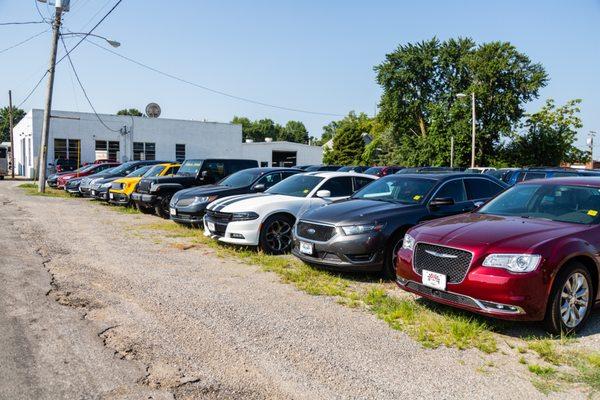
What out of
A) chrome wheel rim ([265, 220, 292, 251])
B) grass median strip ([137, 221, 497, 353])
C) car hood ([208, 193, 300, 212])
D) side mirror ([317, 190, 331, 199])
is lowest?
grass median strip ([137, 221, 497, 353])

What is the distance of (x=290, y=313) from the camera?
5617 mm

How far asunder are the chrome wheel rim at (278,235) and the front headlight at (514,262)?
4.89 metres

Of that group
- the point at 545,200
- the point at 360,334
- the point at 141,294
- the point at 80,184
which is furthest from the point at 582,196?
the point at 80,184

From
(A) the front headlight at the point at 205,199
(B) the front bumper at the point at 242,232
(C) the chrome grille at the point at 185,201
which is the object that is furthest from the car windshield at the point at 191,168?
(B) the front bumper at the point at 242,232

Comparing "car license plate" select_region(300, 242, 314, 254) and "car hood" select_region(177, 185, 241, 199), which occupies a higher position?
"car hood" select_region(177, 185, 241, 199)

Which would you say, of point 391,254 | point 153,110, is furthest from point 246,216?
point 153,110

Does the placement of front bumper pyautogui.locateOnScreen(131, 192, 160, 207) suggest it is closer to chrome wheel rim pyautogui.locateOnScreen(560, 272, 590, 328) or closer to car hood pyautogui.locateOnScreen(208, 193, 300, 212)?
car hood pyautogui.locateOnScreen(208, 193, 300, 212)

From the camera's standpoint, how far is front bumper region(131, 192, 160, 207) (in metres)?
14.2

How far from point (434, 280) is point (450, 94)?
1978 inches

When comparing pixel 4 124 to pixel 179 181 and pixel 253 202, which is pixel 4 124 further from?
pixel 253 202

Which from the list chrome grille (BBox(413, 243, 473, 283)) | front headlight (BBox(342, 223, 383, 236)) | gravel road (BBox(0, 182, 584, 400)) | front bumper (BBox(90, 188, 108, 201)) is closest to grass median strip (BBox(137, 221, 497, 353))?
gravel road (BBox(0, 182, 584, 400))

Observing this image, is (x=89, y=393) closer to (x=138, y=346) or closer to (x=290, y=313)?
(x=138, y=346)

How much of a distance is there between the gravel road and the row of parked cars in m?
0.71

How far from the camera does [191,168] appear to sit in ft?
49.7
